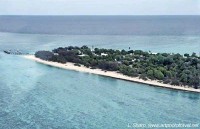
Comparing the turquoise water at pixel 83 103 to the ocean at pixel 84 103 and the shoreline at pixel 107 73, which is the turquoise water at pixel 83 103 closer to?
the ocean at pixel 84 103

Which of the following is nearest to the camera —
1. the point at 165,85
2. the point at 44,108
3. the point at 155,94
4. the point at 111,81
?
the point at 44,108

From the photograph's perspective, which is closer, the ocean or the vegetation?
the ocean

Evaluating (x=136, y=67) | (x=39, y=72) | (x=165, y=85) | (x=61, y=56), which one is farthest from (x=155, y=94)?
(x=61, y=56)

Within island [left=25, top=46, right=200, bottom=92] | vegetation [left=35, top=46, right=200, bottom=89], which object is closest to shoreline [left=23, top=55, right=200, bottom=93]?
island [left=25, top=46, right=200, bottom=92]

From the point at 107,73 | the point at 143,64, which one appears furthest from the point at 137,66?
the point at 107,73

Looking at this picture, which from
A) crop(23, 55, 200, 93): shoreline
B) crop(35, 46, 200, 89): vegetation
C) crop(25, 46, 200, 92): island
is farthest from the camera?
crop(35, 46, 200, 89): vegetation

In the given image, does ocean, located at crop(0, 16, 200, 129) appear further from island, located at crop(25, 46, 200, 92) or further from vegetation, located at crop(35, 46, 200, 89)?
Answer: vegetation, located at crop(35, 46, 200, 89)

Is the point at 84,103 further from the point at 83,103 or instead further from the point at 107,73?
the point at 107,73

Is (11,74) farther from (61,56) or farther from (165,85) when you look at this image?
(165,85)
